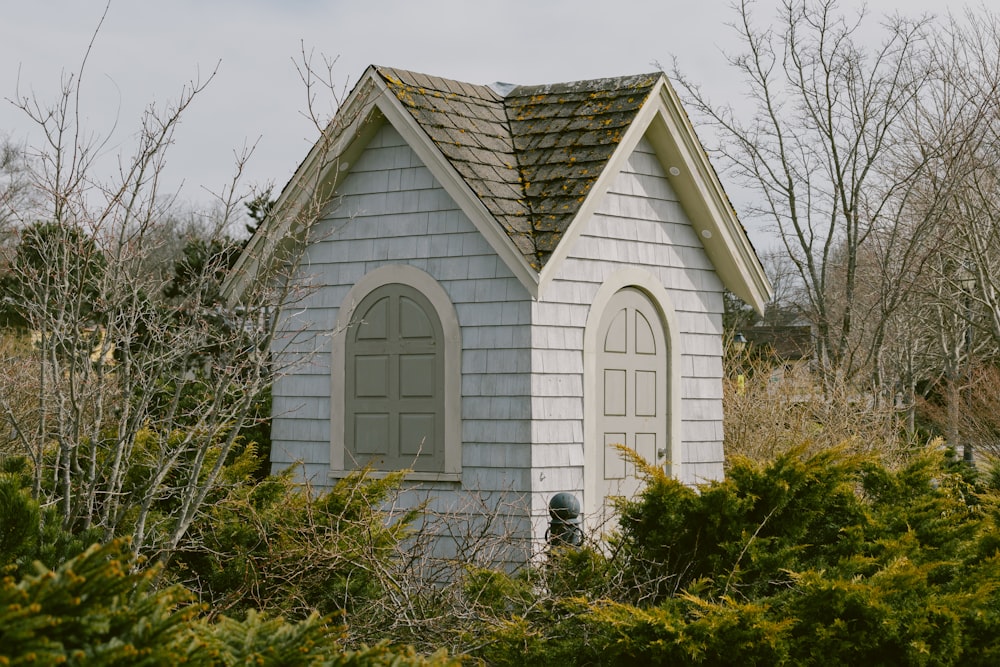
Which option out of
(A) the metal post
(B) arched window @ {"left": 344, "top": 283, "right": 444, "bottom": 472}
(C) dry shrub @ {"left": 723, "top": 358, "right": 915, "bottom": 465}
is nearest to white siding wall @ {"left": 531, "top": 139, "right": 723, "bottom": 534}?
(A) the metal post

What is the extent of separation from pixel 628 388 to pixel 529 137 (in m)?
2.45

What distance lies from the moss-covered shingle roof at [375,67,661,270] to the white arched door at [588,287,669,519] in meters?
1.13

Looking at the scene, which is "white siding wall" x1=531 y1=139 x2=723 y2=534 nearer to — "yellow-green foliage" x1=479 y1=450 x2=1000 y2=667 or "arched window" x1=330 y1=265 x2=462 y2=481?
"arched window" x1=330 y1=265 x2=462 y2=481

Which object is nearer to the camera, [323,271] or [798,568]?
[798,568]

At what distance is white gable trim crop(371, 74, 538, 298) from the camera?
31.8ft

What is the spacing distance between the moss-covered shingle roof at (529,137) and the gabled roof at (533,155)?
12 mm

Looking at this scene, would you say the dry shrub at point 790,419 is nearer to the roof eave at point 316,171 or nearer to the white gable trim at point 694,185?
the white gable trim at point 694,185

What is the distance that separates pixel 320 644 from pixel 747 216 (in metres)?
24.6

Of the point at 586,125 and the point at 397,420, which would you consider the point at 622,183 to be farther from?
the point at 397,420

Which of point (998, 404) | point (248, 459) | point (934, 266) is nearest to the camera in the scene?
point (248, 459)

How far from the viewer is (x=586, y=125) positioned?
10.9 metres

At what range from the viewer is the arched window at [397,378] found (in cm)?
1023

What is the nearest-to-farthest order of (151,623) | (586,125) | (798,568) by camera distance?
(151,623), (798,568), (586,125)

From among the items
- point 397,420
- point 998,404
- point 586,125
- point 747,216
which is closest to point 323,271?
point 397,420
